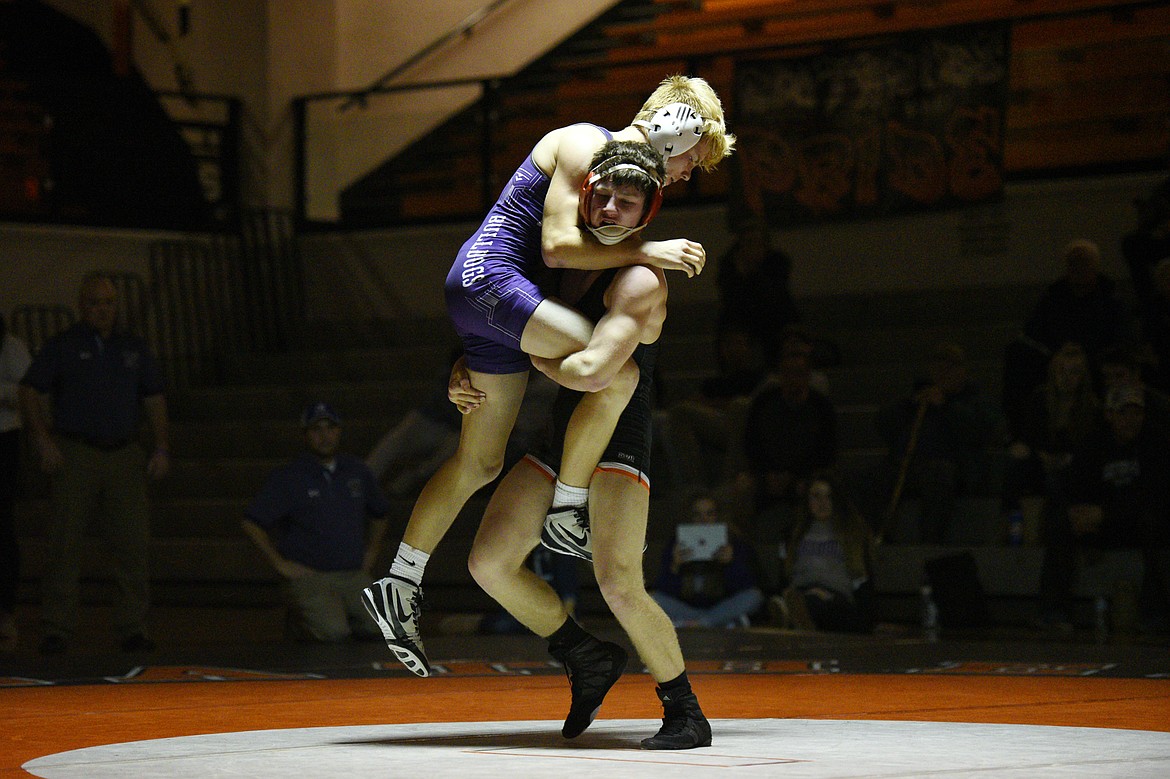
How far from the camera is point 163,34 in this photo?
12609 millimetres

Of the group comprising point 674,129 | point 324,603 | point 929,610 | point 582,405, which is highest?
point 674,129

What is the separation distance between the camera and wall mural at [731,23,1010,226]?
32.7 ft

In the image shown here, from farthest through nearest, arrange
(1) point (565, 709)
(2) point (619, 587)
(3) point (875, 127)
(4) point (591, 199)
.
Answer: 1. (3) point (875, 127)
2. (1) point (565, 709)
3. (2) point (619, 587)
4. (4) point (591, 199)

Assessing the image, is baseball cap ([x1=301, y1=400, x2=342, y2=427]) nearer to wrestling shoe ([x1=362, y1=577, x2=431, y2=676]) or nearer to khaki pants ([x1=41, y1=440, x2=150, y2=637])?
khaki pants ([x1=41, y1=440, x2=150, y2=637])

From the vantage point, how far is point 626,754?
359 cm

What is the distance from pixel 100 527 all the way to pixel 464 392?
3869mm

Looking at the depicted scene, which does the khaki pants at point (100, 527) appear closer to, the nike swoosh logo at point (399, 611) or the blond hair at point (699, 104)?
the nike swoosh logo at point (399, 611)

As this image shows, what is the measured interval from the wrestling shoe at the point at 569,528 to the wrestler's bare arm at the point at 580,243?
57cm

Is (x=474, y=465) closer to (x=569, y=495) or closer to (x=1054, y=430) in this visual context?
(x=569, y=495)

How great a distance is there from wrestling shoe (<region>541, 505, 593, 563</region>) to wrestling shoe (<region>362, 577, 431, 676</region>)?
388mm

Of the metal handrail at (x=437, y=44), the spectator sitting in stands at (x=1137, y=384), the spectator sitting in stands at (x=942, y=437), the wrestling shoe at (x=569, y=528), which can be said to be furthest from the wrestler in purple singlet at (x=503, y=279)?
the metal handrail at (x=437, y=44)

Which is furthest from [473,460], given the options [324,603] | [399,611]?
[324,603]

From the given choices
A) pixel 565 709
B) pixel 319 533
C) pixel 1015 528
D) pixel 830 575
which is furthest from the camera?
pixel 1015 528

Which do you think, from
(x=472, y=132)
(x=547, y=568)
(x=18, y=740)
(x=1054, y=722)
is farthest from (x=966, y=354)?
(x=18, y=740)
